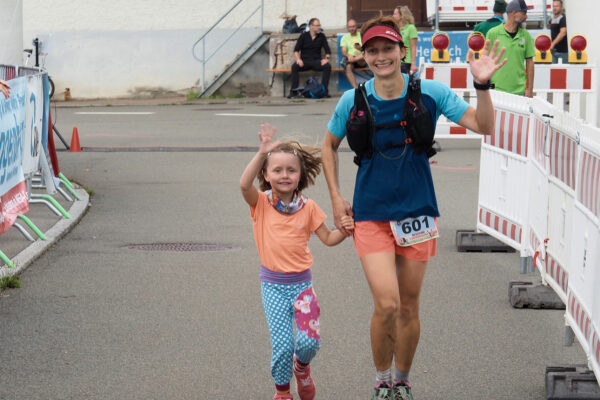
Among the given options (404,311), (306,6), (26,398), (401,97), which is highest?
(306,6)

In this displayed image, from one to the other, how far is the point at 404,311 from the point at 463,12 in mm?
24194

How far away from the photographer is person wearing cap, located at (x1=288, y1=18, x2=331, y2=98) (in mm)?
28234

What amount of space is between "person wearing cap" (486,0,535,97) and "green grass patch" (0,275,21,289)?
20.2 feet

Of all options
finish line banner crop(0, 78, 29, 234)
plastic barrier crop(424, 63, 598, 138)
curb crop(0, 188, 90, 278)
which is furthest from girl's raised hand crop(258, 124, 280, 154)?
plastic barrier crop(424, 63, 598, 138)

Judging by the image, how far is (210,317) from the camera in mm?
7656

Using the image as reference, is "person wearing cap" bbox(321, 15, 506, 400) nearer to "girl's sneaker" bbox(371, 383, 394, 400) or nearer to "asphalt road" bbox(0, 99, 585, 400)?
"girl's sneaker" bbox(371, 383, 394, 400)

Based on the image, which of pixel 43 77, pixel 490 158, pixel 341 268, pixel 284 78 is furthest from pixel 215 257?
pixel 284 78

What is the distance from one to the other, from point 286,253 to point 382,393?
0.84 m

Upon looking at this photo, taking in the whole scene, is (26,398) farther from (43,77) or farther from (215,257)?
(43,77)

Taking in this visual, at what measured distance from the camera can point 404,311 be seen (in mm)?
5715

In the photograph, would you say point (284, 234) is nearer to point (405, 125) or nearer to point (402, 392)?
point (405, 125)

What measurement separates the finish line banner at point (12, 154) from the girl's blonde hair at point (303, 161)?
4000 millimetres

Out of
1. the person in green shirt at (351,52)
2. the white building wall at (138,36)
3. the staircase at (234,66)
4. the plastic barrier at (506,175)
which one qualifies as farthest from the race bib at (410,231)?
the white building wall at (138,36)

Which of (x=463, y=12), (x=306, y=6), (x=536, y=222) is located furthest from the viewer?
(x=306, y=6)
